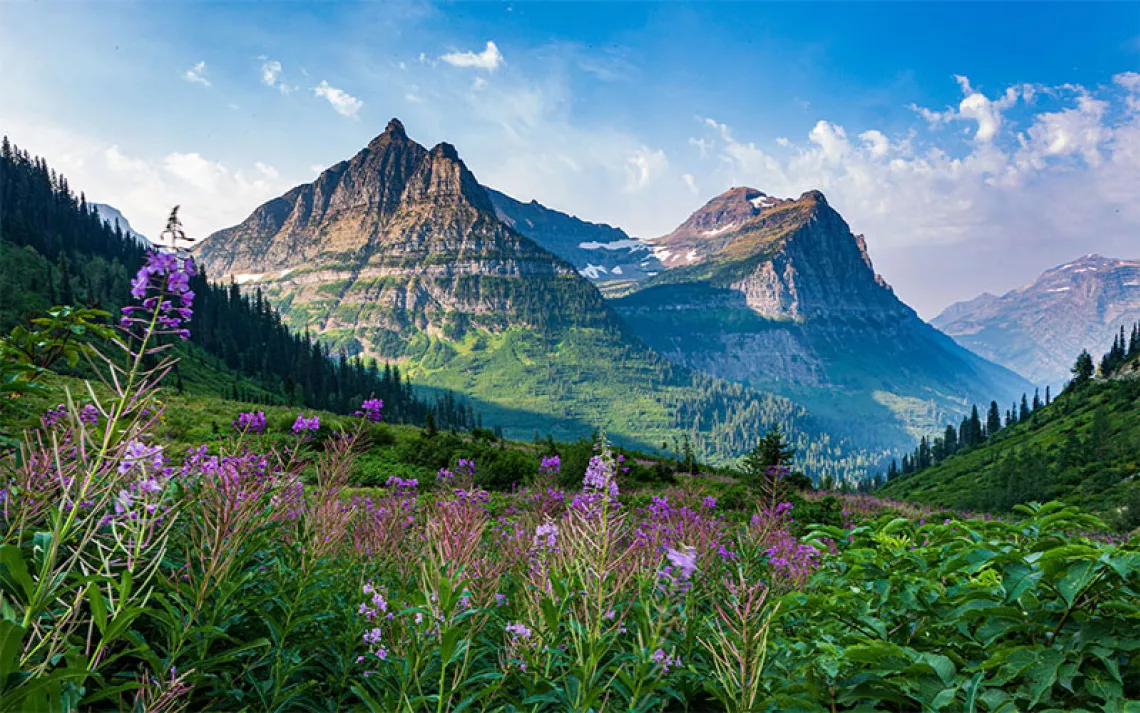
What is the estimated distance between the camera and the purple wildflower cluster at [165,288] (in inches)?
80.7

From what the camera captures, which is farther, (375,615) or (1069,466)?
(1069,466)

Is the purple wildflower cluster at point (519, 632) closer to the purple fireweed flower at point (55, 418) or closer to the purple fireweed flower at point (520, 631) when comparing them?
the purple fireweed flower at point (520, 631)

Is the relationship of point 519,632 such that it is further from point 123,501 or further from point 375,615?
point 123,501

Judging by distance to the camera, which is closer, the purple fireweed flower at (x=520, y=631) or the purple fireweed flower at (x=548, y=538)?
the purple fireweed flower at (x=520, y=631)

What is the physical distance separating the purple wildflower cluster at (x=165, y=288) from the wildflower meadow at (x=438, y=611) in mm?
13

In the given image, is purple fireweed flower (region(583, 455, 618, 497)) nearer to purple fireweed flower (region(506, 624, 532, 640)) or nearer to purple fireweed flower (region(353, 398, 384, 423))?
purple fireweed flower (region(506, 624, 532, 640))

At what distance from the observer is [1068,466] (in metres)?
52.1

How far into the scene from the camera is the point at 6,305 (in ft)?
174

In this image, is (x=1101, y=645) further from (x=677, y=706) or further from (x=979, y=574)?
(x=677, y=706)

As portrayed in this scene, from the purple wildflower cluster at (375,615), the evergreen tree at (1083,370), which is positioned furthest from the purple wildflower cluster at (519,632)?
the evergreen tree at (1083,370)

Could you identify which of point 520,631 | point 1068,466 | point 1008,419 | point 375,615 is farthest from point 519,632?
point 1008,419

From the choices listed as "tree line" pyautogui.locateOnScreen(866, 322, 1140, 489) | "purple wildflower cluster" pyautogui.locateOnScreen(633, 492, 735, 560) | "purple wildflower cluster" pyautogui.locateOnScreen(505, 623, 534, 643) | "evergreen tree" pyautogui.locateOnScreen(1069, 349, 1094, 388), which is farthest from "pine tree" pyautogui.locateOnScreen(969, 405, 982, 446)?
"purple wildflower cluster" pyautogui.locateOnScreen(505, 623, 534, 643)

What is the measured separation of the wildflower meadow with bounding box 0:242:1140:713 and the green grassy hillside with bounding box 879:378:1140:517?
29481 mm

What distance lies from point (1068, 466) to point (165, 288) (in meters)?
71.8
